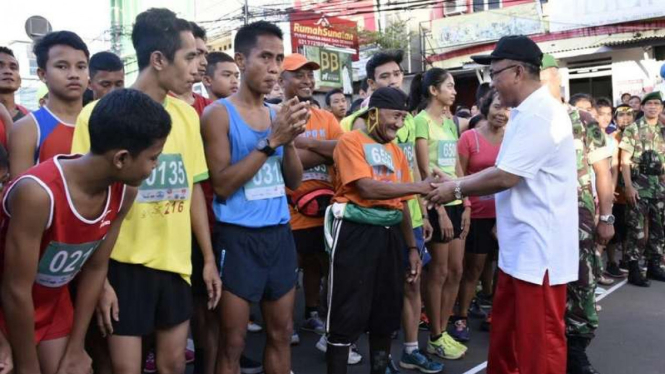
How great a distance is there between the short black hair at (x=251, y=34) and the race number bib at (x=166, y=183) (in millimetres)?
745

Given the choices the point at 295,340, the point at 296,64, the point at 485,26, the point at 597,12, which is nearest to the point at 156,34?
the point at 296,64

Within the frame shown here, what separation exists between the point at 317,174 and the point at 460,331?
1.77 m

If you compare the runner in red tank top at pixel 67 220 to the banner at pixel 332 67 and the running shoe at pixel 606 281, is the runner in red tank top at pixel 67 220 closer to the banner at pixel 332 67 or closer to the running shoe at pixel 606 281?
the running shoe at pixel 606 281

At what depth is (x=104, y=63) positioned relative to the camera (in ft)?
14.0

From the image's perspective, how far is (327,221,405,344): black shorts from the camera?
3.48m

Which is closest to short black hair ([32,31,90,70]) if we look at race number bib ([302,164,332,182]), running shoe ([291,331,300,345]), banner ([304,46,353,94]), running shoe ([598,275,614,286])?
race number bib ([302,164,332,182])

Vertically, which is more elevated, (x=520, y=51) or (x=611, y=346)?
(x=520, y=51)

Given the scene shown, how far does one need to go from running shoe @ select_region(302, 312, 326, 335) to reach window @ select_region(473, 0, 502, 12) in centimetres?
1589

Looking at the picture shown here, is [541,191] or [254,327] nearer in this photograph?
[541,191]

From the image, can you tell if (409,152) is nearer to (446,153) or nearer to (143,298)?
(446,153)

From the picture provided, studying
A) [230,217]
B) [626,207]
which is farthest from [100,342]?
[626,207]

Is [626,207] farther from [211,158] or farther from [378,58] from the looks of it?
[211,158]

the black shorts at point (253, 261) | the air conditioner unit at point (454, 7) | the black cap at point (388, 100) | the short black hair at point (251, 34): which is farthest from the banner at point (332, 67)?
the black shorts at point (253, 261)

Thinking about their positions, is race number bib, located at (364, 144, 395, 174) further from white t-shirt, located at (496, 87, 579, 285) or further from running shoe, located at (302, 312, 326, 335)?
running shoe, located at (302, 312, 326, 335)
